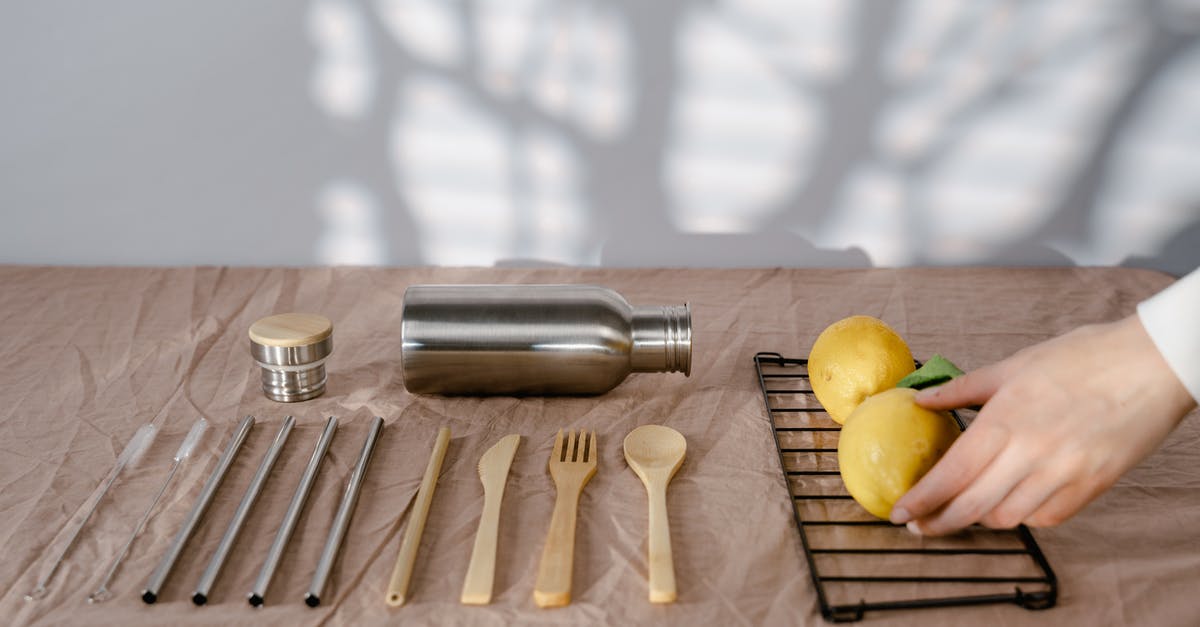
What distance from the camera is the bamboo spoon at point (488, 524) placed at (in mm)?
686

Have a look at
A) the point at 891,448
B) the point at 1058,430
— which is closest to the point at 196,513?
the point at 891,448

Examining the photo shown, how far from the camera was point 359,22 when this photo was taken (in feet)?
4.13

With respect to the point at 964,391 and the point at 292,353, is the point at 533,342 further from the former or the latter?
the point at 964,391

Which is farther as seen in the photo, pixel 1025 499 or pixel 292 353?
pixel 292 353

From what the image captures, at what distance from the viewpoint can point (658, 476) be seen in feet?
2.73

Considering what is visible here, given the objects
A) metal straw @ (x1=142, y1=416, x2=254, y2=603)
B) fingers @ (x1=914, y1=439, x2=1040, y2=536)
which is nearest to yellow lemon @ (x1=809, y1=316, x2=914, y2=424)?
fingers @ (x1=914, y1=439, x2=1040, y2=536)

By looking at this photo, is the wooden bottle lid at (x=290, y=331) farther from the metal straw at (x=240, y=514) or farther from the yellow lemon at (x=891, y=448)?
the yellow lemon at (x=891, y=448)

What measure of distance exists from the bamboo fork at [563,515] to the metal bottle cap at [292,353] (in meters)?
0.27

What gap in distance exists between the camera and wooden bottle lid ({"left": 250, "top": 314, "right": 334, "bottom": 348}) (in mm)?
945

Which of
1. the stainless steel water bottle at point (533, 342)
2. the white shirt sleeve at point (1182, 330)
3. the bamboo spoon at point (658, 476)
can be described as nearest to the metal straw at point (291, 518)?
the stainless steel water bottle at point (533, 342)

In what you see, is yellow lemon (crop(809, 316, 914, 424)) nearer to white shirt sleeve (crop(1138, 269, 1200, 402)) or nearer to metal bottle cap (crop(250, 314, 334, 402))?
white shirt sleeve (crop(1138, 269, 1200, 402))

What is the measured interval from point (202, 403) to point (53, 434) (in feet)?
0.45

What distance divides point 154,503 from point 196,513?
0.17 feet

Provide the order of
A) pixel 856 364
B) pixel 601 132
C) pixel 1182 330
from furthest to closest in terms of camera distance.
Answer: pixel 601 132
pixel 856 364
pixel 1182 330
